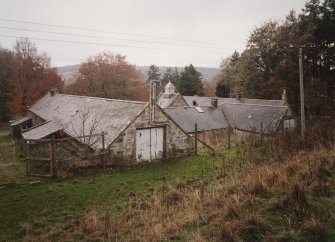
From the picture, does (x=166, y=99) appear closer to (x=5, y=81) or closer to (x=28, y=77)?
(x=28, y=77)

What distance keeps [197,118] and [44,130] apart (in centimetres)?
1579

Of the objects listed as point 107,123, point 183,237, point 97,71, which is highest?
point 97,71

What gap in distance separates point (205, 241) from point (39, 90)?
40.3 meters

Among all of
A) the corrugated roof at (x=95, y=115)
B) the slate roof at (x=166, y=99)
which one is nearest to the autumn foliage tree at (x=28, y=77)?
the corrugated roof at (x=95, y=115)

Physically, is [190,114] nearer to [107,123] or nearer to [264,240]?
[107,123]

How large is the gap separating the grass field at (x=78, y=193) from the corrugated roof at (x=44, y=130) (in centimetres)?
300

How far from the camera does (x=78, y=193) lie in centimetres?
1204

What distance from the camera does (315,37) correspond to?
28.1 m

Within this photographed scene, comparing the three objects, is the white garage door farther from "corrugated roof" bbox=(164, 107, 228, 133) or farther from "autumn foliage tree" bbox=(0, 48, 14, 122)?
"autumn foliage tree" bbox=(0, 48, 14, 122)

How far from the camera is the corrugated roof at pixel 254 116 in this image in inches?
1186

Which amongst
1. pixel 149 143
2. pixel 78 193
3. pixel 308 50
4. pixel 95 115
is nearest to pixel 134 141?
pixel 149 143

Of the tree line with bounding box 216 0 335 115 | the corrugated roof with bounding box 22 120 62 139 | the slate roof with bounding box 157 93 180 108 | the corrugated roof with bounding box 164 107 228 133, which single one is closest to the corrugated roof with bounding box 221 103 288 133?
the corrugated roof with bounding box 164 107 228 133

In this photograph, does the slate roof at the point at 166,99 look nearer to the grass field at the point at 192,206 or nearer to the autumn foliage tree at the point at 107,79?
the autumn foliage tree at the point at 107,79

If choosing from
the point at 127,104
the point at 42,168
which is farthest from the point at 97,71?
the point at 42,168
